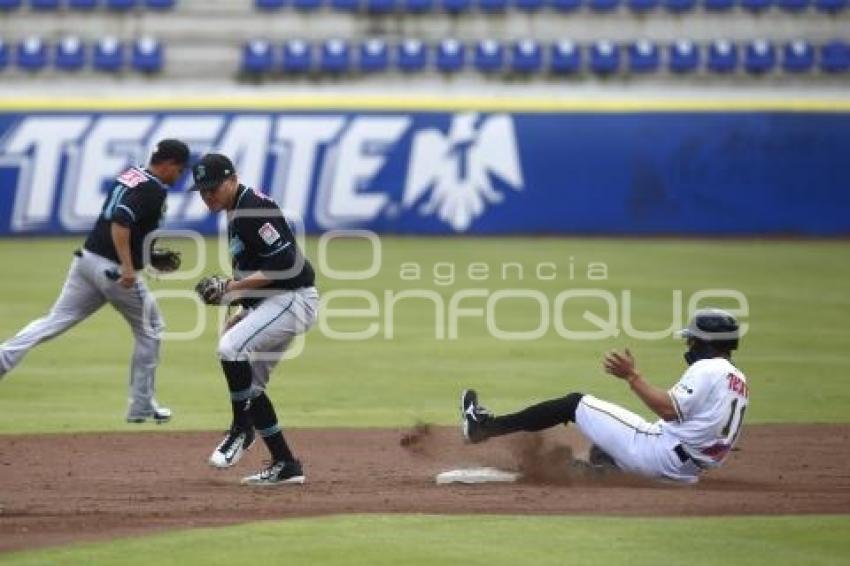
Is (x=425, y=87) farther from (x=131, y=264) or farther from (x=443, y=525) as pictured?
(x=443, y=525)

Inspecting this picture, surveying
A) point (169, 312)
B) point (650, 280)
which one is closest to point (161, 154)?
point (169, 312)

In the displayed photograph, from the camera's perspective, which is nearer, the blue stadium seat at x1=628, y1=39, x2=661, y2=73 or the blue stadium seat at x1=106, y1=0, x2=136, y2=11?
the blue stadium seat at x1=106, y1=0, x2=136, y2=11

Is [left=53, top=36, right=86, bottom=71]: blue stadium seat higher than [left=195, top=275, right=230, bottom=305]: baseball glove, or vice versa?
[left=53, top=36, right=86, bottom=71]: blue stadium seat

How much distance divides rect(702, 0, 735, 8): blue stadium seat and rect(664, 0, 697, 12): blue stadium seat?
0.28m

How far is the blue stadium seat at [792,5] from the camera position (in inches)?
1281

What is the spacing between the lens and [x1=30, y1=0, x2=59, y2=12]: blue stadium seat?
102 feet

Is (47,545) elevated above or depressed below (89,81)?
below

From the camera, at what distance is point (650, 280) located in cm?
2306

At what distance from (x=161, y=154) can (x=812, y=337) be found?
29.4 feet

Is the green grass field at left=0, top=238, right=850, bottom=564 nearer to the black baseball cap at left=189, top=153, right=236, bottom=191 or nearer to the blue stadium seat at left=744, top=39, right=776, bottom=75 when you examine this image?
the black baseball cap at left=189, top=153, right=236, bottom=191

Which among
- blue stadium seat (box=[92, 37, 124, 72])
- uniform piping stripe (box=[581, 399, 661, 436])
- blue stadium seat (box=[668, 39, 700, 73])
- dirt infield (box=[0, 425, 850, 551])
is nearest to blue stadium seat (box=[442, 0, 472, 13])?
blue stadium seat (box=[668, 39, 700, 73])

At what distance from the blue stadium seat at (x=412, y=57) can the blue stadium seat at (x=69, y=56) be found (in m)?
5.75

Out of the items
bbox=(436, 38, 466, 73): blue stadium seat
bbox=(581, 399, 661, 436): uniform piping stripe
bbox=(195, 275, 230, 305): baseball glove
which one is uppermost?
bbox=(436, 38, 466, 73): blue stadium seat

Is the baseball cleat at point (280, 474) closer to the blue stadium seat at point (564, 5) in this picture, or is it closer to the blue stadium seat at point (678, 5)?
the blue stadium seat at point (564, 5)
